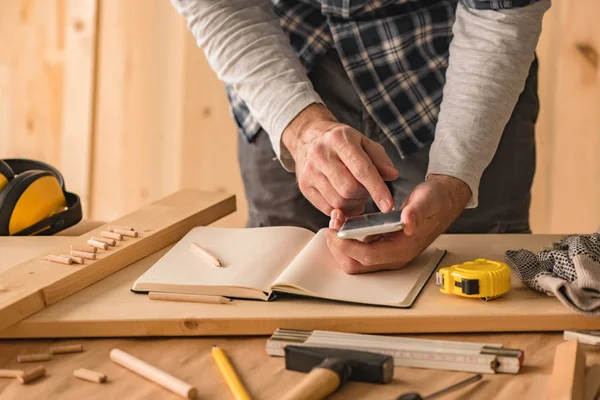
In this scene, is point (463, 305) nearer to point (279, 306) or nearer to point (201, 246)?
point (279, 306)

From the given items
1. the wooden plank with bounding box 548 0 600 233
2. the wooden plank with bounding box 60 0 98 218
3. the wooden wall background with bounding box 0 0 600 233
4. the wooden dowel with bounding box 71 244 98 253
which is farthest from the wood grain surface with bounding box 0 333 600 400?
the wooden plank with bounding box 60 0 98 218

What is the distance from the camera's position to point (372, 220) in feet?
3.50

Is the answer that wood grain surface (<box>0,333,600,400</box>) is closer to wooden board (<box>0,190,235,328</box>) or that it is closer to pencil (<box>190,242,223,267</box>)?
wooden board (<box>0,190,235,328</box>)

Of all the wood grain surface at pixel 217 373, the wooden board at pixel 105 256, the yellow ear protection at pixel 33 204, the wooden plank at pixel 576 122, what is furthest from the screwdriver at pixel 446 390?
the wooden plank at pixel 576 122

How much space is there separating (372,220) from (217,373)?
0.31 metres

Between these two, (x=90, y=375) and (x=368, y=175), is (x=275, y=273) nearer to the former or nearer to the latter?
(x=368, y=175)

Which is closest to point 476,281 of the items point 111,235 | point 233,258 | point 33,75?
point 233,258

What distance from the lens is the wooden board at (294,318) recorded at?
0.95m

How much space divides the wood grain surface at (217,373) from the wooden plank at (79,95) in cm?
172

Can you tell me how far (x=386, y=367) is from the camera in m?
0.83

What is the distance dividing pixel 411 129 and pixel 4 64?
167 cm

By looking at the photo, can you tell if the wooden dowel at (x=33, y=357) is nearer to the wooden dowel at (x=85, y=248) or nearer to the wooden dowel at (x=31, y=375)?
the wooden dowel at (x=31, y=375)

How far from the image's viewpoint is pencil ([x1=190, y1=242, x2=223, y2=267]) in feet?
3.68

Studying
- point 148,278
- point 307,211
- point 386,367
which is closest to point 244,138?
point 307,211
